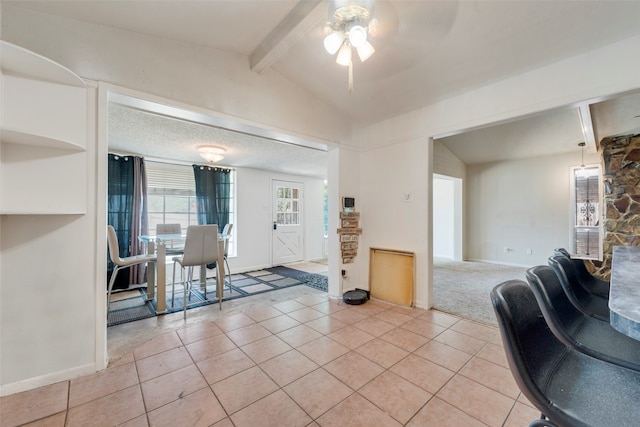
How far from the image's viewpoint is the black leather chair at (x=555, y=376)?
84cm

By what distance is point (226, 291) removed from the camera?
4.06 metres

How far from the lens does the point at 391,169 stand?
11.5 feet

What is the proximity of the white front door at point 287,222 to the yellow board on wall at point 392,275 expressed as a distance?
2989 mm

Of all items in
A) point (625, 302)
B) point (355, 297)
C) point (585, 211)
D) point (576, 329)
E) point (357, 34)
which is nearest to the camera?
point (625, 302)

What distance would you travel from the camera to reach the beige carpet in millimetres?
3160

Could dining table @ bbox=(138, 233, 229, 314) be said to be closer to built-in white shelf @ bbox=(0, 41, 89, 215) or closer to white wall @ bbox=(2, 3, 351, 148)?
built-in white shelf @ bbox=(0, 41, 89, 215)

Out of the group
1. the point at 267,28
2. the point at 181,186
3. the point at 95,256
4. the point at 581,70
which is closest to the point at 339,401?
the point at 95,256

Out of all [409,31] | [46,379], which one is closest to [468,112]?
[409,31]

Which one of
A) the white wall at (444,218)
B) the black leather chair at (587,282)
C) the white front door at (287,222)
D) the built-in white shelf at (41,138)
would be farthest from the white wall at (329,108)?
the white wall at (444,218)

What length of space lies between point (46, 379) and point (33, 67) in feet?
6.78

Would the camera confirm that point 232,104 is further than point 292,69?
No

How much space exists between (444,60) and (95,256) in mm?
3411

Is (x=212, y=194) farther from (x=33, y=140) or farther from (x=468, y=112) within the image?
(x=468, y=112)

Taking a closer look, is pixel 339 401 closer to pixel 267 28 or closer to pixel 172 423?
pixel 172 423
